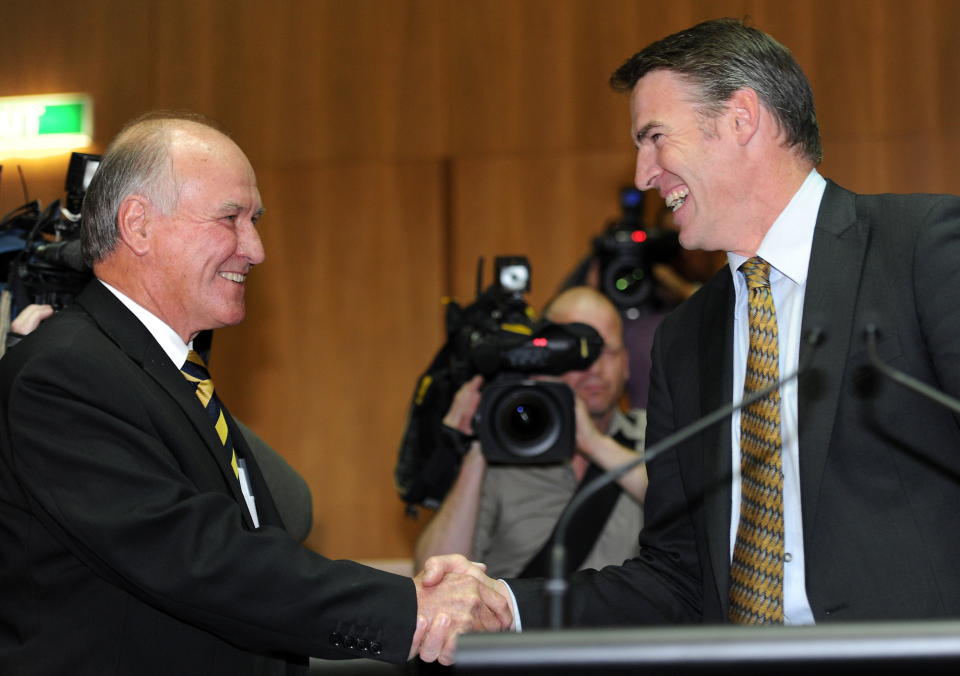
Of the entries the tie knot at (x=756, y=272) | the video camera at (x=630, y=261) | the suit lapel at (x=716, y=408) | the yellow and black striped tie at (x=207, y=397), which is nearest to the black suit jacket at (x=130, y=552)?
the yellow and black striped tie at (x=207, y=397)

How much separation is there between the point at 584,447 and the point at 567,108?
2343 mm

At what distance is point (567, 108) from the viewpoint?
4883 mm

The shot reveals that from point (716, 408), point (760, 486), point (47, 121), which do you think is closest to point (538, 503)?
point (716, 408)

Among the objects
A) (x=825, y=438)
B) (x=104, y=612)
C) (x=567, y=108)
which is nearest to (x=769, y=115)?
(x=825, y=438)

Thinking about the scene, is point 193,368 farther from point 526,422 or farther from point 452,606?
point 526,422

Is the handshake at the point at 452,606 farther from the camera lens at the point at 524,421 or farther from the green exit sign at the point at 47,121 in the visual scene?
the green exit sign at the point at 47,121

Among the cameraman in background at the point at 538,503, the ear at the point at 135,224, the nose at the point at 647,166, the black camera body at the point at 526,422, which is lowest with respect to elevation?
the cameraman in background at the point at 538,503

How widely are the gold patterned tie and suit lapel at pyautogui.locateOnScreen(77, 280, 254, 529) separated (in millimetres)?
840

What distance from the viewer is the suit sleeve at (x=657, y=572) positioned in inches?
83.5

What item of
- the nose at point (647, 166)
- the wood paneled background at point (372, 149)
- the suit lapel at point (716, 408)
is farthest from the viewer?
the wood paneled background at point (372, 149)

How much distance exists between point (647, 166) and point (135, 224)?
967 millimetres

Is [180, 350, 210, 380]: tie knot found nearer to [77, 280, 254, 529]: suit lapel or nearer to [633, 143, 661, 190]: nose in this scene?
[77, 280, 254, 529]: suit lapel

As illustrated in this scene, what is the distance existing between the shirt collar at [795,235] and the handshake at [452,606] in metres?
0.81

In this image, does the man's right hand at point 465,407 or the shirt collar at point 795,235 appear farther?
the man's right hand at point 465,407
